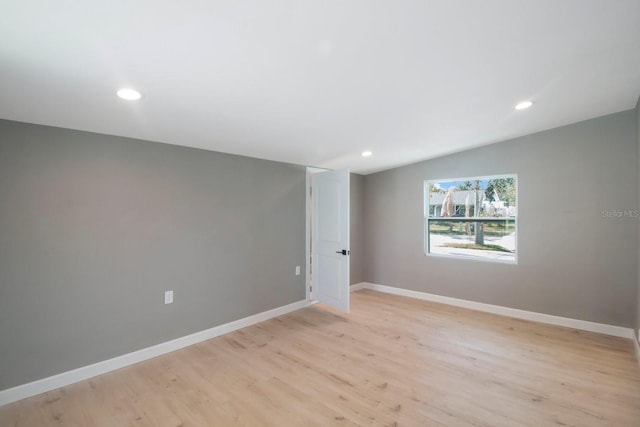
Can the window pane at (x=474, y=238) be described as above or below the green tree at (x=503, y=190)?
below

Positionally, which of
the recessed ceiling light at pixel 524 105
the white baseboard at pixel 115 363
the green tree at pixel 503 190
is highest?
the recessed ceiling light at pixel 524 105

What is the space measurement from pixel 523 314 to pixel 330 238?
2.67 m

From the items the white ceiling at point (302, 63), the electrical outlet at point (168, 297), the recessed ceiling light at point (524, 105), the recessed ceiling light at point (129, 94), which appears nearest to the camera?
the white ceiling at point (302, 63)

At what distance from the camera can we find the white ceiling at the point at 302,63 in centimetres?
135

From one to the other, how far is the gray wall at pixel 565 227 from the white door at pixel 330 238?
5.34ft

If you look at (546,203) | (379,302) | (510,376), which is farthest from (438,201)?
(510,376)

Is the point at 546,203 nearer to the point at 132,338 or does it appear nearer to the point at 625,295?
the point at 625,295

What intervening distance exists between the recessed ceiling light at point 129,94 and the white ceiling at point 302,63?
0.18ft

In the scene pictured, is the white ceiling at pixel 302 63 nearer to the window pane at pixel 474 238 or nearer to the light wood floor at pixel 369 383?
the window pane at pixel 474 238

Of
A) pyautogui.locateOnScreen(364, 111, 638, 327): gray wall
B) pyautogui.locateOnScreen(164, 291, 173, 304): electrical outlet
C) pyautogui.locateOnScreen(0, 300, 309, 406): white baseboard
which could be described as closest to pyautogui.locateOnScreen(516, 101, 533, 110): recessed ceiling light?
pyautogui.locateOnScreen(364, 111, 638, 327): gray wall

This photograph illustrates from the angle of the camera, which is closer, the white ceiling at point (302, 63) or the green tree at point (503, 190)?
the white ceiling at point (302, 63)

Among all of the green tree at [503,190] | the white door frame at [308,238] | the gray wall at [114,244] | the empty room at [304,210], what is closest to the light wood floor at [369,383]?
the empty room at [304,210]

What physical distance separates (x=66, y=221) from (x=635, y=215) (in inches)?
217

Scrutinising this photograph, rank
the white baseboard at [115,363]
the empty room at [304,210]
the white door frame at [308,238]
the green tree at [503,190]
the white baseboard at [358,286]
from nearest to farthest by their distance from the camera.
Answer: the empty room at [304,210] < the white baseboard at [115,363] < the green tree at [503,190] < the white door frame at [308,238] < the white baseboard at [358,286]
